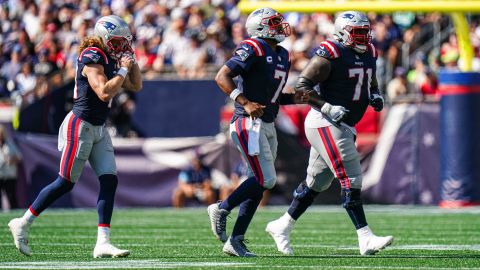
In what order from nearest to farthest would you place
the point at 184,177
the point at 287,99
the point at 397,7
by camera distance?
the point at 287,99, the point at 397,7, the point at 184,177

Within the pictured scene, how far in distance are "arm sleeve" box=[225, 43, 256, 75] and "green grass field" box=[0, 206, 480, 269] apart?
4.18 ft

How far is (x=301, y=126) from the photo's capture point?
16.7 metres

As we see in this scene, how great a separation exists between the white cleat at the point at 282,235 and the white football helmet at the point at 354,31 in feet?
4.43

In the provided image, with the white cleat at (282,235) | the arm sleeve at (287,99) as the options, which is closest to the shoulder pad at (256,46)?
the arm sleeve at (287,99)

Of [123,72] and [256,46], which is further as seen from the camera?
[256,46]

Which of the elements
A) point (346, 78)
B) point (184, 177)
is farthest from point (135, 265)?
point (184, 177)

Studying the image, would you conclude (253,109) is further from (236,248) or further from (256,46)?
(236,248)

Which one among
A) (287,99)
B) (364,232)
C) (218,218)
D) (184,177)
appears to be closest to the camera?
(364,232)

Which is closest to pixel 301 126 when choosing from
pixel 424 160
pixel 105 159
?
pixel 424 160

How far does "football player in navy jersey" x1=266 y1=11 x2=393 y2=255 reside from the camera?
8117 millimetres

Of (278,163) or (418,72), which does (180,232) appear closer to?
(278,163)

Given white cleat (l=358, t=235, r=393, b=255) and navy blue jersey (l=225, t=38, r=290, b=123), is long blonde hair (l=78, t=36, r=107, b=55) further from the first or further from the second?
white cleat (l=358, t=235, r=393, b=255)

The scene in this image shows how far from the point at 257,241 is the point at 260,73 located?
6.89 feet

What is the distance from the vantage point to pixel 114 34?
786cm
